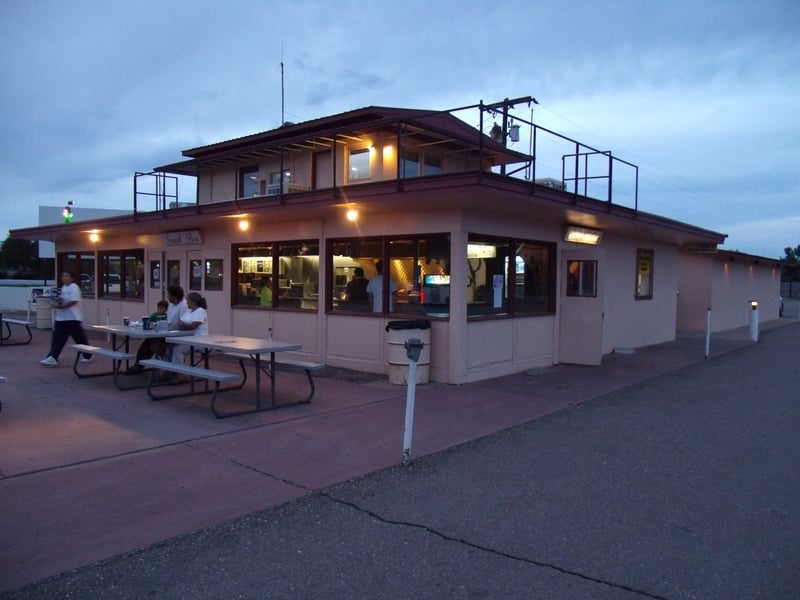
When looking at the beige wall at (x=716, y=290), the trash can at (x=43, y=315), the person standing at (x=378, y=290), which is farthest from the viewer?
the beige wall at (x=716, y=290)

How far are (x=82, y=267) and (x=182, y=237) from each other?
293 inches

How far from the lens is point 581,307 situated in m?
12.9

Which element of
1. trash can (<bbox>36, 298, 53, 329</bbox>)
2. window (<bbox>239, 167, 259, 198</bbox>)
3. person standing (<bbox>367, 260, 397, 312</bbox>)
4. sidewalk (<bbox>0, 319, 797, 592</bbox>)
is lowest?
sidewalk (<bbox>0, 319, 797, 592</bbox>)

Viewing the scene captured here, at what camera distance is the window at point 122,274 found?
59.7 ft

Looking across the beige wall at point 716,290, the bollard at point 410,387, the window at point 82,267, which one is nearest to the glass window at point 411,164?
the bollard at point 410,387

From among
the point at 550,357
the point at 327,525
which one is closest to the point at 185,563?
the point at 327,525

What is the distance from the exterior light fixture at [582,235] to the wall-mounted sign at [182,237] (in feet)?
28.9

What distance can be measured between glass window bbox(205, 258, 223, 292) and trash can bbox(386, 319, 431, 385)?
6.33 metres

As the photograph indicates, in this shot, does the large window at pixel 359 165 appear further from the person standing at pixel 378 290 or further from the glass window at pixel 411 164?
the person standing at pixel 378 290

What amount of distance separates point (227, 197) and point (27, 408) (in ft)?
34.2

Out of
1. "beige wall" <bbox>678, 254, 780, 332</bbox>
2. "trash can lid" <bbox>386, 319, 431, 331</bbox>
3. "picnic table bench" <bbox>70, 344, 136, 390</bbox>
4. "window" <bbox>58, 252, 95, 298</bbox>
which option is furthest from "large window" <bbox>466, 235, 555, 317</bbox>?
"window" <bbox>58, 252, 95, 298</bbox>

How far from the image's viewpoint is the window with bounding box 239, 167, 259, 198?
17.2 metres

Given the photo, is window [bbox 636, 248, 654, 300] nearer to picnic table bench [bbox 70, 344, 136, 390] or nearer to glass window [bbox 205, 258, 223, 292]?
glass window [bbox 205, 258, 223, 292]

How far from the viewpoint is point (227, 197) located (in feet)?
58.3
